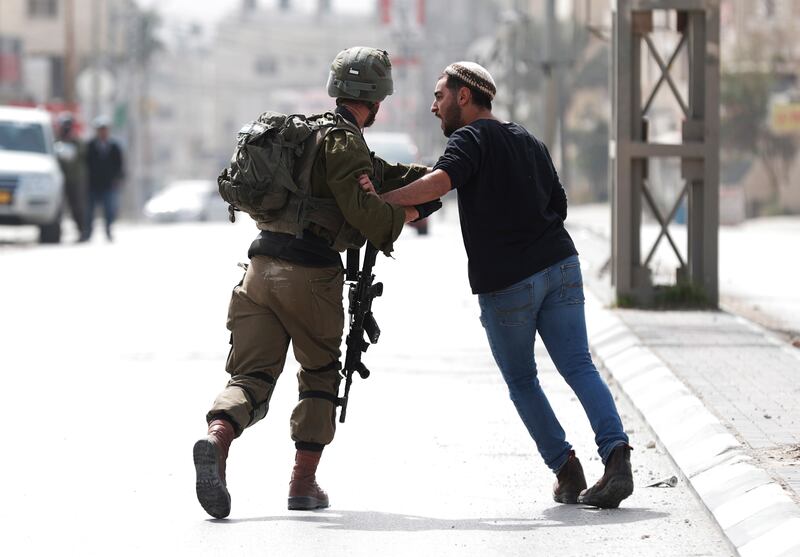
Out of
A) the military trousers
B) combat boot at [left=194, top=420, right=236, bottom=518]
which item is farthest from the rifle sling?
combat boot at [left=194, top=420, right=236, bottom=518]

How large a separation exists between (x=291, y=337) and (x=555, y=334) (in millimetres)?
1020

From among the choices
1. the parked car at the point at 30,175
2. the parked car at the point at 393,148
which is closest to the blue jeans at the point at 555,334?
the parked car at the point at 30,175

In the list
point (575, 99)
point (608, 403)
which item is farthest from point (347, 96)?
point (575, 99)

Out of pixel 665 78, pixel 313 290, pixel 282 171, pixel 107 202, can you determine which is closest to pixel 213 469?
pixel 313 290

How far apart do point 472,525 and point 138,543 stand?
4.04 feet

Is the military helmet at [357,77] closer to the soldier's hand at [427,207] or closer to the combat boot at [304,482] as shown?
the soldier's hand at [427,207]

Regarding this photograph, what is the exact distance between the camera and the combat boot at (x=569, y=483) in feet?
23.3

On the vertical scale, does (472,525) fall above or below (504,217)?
below

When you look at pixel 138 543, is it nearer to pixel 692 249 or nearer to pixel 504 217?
pixel 504 217

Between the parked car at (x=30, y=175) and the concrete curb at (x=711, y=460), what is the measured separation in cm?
1701

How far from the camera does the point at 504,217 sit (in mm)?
6871

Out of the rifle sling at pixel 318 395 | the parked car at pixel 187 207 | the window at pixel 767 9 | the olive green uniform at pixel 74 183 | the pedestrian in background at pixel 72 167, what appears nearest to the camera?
the rifle sling at pixel 318 395

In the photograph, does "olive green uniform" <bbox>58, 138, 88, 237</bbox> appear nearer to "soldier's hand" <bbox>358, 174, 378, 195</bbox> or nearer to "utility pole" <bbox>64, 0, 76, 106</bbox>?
"soldier's hand" <bbox>358, 174, 378, 195</bbox>

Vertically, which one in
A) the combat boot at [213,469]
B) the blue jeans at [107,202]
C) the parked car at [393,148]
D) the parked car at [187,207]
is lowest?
the parked car at [187,207]
